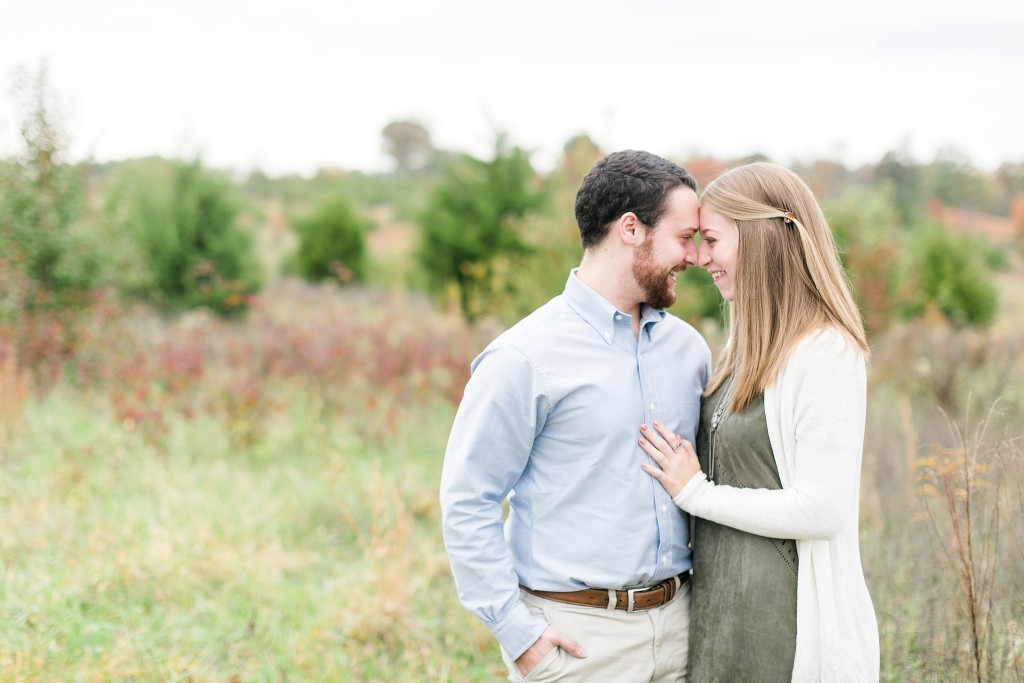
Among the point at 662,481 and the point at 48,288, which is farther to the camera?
the point at 48,288

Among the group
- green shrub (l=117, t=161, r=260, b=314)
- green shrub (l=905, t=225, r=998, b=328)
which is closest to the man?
green shrub (l=117, t=161, r=260, b=314)

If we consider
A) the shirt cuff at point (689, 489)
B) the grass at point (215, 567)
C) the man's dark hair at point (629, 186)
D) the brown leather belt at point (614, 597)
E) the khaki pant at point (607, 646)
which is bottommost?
the grass at point (215, 567)

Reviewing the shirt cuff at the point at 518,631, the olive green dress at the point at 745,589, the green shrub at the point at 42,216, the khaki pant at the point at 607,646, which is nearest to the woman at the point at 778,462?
the olive green dress at the point at 745,589

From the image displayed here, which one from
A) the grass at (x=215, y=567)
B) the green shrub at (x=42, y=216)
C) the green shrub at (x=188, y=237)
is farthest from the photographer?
the green shrub at (x=188, y=237)

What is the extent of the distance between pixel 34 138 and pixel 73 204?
31.0 inches

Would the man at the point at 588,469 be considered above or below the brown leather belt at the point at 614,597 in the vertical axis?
above

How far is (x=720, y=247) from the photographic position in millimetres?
2566

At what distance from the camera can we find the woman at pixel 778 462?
7.46ft

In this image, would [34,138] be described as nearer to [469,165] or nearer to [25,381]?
[25,381]

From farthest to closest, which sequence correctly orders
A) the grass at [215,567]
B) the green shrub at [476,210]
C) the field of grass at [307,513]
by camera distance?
the green shrub at [476,210] < the grass at [215,567] < the field of grass at [307,513]

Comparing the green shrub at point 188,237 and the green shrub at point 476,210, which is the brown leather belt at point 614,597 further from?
the green shrub at point 188,237

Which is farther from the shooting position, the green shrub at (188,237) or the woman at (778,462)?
the green shrub at (188,237)

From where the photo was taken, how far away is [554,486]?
2.47m

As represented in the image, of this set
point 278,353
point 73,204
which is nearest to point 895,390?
point 278,353
